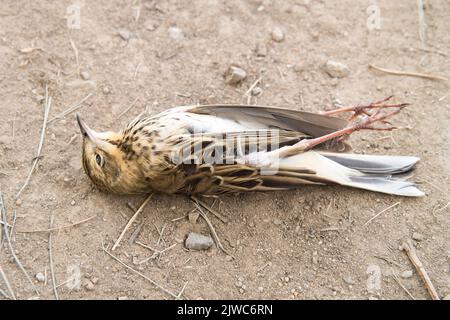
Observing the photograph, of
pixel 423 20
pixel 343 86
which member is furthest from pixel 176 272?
A: pixel 423 20

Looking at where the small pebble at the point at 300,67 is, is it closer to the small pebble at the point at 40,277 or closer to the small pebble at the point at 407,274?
the small pebble at the point at 407,274

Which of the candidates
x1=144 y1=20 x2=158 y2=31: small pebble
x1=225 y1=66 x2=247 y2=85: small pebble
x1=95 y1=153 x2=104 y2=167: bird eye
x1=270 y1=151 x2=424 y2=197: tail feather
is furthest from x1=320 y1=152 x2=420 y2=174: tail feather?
x1=144 y1=20 x2=158 y2=31: small pebble

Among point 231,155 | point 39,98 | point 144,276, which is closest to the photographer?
point 144,276

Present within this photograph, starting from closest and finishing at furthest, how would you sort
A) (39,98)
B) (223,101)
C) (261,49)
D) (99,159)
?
(99,159), (39,98), (223,101), (261,49)

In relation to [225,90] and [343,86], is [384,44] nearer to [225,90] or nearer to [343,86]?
[343,86]

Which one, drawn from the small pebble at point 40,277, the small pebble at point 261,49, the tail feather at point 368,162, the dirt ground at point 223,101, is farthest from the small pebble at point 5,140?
the tail feather at point 368,162

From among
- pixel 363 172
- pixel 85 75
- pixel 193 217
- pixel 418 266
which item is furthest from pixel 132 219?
pixel 418 266

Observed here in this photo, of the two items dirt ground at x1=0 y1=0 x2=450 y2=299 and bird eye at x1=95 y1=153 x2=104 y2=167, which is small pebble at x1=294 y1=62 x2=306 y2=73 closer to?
dirt ground at x1=0 y1=0 x2=450 y2=299

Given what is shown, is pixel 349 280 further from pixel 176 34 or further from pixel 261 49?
pixel 176 34
